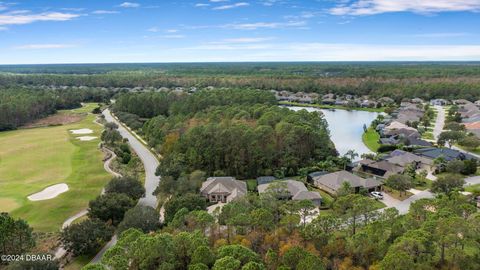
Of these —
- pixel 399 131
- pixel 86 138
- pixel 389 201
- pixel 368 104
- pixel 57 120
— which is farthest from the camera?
pixel 368 104

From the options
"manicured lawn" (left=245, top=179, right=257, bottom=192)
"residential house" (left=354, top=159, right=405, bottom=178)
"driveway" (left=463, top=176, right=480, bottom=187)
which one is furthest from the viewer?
"residential house" (left=354, top=159, right=405, bottom=178)

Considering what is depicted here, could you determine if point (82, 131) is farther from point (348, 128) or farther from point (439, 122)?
point (439, 122)

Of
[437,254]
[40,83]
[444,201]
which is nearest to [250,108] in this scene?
[444,201]

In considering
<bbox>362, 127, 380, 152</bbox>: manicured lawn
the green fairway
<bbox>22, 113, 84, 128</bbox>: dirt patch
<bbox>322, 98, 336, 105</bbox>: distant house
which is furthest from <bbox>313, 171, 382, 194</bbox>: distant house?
<bbox>322, 98, 336, 105</bbox>: distant house

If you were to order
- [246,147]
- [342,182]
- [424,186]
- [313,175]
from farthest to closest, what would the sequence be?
[246,147] → [313,175] → [424,186] → [342,182]

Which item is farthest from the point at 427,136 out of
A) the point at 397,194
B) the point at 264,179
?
the point at 264,179

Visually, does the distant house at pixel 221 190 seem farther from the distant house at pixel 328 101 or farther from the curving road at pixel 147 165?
the distant house at pixel 328 101

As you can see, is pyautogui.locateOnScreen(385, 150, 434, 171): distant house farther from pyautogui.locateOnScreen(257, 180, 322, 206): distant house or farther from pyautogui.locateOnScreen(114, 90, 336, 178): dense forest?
pyautogui.locateOnScreen(257, 180, 322, 206): distant house
